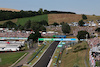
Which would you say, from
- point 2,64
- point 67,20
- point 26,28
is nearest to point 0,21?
point 26,28

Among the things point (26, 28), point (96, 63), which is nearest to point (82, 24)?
point (26, 28)

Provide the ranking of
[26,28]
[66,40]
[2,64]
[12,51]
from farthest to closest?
[26,28], [66,40], [12,51], [2,64]

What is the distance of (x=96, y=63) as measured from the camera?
43.3m

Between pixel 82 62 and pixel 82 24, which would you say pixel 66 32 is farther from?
pixel 82 62

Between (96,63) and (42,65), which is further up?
(96,63)

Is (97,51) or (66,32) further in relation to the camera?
(66,32)

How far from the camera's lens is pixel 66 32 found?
433 ft

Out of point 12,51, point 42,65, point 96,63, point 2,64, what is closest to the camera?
point 96,63

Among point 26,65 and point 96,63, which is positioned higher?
point 96,63

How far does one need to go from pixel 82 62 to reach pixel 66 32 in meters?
82.9

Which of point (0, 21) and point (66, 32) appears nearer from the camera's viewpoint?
point (66, 32)

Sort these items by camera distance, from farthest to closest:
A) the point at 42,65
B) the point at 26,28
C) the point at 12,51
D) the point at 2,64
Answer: the point at 26,28 → the point at 12,51 → the point at 2,64 → the point at 42,65

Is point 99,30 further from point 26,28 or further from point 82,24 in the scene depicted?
point 26,28

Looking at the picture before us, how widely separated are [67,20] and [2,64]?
468ft
